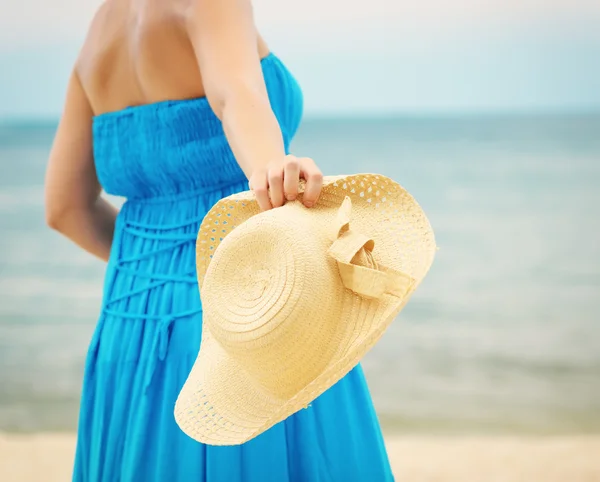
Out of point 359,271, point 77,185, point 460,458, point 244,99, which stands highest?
point 244,99

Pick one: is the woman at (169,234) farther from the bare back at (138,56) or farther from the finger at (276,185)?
the finger at (276,185)

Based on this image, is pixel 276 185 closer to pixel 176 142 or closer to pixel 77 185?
pixel 176 142

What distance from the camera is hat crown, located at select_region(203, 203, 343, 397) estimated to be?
0.89 m

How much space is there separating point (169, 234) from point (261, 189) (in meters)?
0.32

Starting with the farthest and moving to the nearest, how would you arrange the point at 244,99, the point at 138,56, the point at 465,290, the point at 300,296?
the point at 465,290, the point at 138,56, the point at 244,99, the point at 300,296

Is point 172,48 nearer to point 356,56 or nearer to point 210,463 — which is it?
point 210,463

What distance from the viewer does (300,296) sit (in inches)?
34.6

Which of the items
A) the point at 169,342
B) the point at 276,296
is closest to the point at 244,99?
the point at 276,296

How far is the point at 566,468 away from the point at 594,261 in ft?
10.8

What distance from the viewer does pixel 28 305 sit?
5.88 metres

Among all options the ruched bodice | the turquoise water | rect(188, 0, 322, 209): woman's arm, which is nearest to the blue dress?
the ruched bodice

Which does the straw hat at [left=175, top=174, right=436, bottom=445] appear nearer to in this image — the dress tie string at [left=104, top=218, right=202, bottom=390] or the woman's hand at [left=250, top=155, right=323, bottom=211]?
the woman's hand at [left=250, top=155, right=323, bottom=211]

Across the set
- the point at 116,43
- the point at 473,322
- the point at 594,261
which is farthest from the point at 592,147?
the point at 116,43

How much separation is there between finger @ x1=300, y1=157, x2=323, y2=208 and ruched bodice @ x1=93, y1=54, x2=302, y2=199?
280 millimetres
